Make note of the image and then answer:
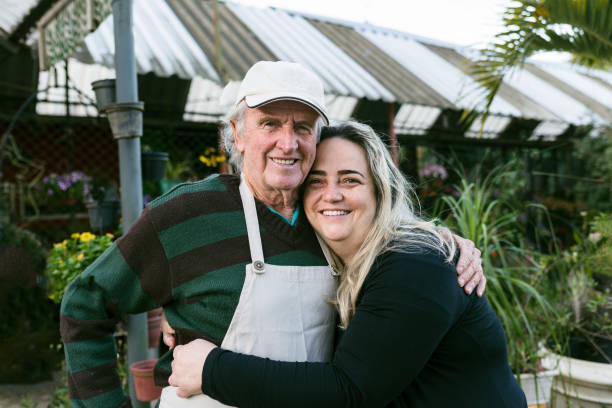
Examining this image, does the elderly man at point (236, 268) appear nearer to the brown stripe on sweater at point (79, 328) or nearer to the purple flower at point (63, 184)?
the brown stripe on sweater at point (79, 328)

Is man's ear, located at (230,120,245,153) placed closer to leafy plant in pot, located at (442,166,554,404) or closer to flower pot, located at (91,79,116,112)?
flower pot, located at (91,79,116,112)

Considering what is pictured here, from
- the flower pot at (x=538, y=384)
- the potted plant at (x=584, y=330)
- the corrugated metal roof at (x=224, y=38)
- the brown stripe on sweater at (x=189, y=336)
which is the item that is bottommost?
the flower pot at (x=538, y=384)

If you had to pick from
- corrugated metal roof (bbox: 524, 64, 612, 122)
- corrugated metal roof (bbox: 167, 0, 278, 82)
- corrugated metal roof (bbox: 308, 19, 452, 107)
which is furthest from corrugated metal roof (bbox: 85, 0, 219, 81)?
corrugated metal roof (bbox: 524, 64, 612, 122)

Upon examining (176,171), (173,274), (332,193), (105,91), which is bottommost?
(173,274)

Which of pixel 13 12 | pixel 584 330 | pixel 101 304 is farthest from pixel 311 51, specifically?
pixel 101 304

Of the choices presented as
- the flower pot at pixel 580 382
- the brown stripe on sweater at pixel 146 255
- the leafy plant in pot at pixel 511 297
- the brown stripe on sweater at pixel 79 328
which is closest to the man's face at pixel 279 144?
the brown stripe on sweater at pixel 146 255

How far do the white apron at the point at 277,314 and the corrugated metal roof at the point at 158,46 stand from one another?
3600mm

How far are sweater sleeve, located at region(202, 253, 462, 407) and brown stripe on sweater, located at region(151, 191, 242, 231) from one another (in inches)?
16.9

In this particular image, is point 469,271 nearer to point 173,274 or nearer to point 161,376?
point 173,274

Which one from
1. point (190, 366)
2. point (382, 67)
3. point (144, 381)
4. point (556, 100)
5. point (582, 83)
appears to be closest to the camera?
point (190, 366)

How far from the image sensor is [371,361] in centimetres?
111

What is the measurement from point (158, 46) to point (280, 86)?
4.17m

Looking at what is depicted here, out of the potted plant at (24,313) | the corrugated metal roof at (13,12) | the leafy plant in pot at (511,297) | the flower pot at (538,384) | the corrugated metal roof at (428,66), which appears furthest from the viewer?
the corrugated metal roof at (428,66)

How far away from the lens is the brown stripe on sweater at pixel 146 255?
4.44 ft
